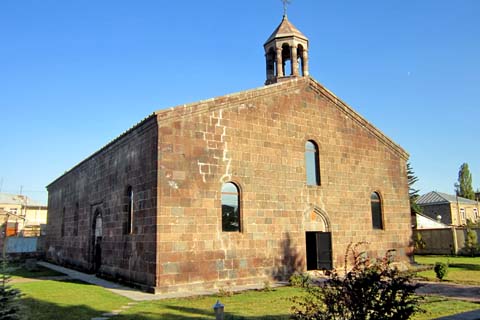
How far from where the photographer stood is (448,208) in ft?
156

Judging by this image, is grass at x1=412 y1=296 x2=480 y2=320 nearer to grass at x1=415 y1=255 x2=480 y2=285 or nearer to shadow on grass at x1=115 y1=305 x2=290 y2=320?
shadow on grass at x1=115 y1=305 x2=290 y2=320

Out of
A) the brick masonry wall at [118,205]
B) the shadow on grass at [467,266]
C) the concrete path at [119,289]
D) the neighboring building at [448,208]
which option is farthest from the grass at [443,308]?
the neighboring building at [448,208]

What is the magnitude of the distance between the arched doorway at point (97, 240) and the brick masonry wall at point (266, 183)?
7425 mm

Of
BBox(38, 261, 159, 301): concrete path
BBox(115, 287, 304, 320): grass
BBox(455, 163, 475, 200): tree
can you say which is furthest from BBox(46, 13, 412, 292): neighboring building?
BBox(455, 163, 475, 200): tree

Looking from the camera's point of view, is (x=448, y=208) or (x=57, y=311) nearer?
(x=57, y=311)

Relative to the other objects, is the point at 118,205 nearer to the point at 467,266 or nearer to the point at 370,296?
the point at 370,296

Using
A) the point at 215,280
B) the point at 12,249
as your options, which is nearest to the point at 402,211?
the point at 215,280

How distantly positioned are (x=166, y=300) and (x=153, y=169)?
4566mm

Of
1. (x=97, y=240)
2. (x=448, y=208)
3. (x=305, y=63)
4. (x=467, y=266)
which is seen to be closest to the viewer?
(x=97, y=240)

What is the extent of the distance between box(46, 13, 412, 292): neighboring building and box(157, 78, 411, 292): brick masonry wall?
0.04 m

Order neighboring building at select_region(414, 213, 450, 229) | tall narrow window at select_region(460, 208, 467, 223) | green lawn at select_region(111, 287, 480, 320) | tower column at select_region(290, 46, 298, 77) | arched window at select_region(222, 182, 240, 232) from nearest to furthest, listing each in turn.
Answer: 1. green lawn at select_region(111, 287, 480, 320)
2. arched window at select_region(222, 182, 240, 232)
3. tower column at select_region(290, 46, 298, 77)
4. neighboring building at select_region(414, 213, 450, 229)
5. tall narrow window at select_region(460, 208, 467, 223)

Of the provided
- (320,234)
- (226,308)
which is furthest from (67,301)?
(320,234)

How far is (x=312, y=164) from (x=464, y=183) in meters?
61.0

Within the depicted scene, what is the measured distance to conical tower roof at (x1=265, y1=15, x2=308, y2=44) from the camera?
Result: 19.6m
